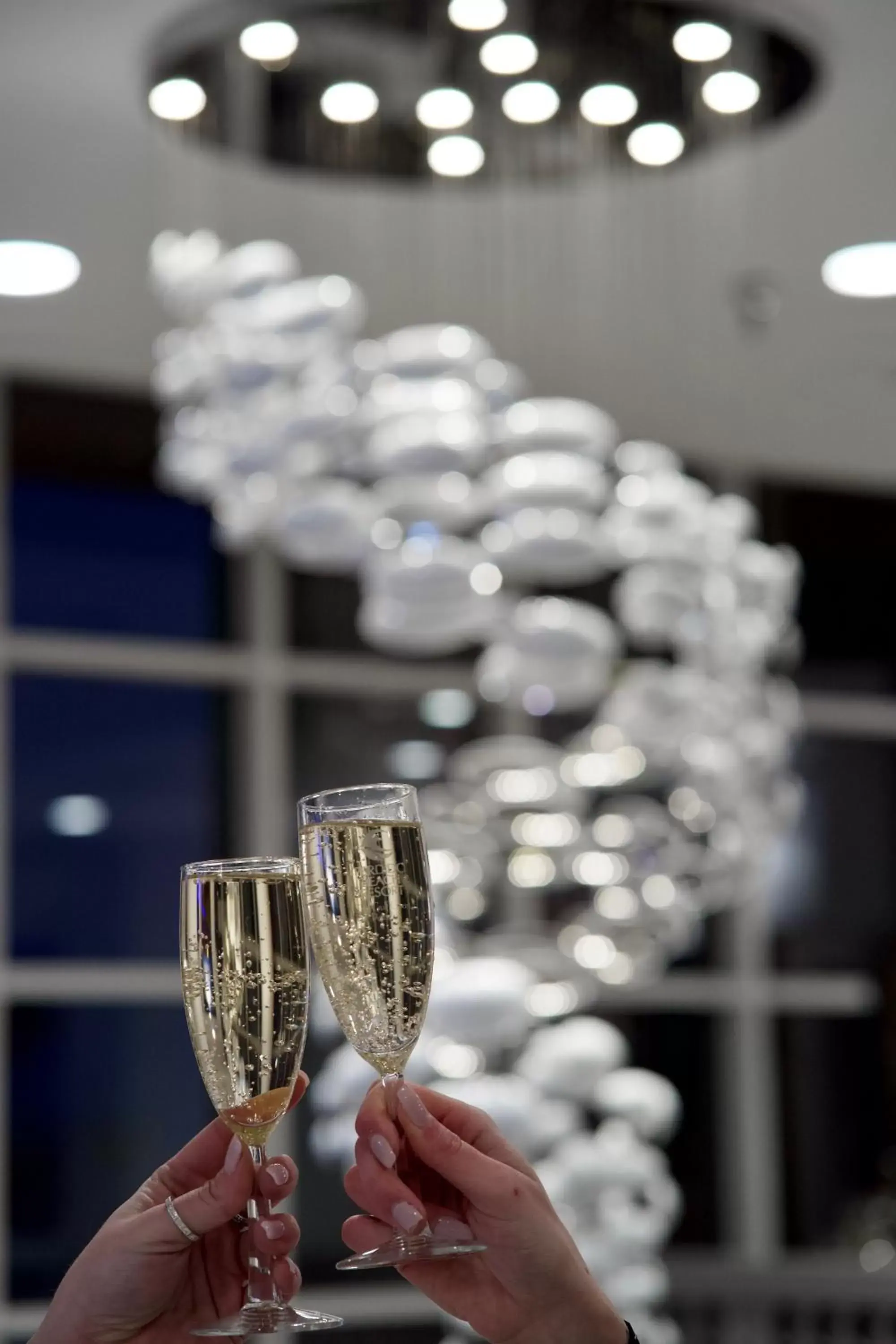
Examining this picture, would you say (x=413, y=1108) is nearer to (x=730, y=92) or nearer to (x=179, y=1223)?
(x=179, y=1223)

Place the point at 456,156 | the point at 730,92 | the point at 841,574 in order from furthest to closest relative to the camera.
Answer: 1. the point at 841,574
2. the point at 456,156
3. the point at 730,92

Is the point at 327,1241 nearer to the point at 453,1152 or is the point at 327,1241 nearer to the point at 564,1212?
the point at 564,1212

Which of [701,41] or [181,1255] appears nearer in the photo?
[181,1255]

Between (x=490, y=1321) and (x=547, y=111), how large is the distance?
10.4 feet

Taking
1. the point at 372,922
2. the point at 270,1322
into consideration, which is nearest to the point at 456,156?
the point at 372,922

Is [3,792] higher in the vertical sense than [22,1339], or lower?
higher

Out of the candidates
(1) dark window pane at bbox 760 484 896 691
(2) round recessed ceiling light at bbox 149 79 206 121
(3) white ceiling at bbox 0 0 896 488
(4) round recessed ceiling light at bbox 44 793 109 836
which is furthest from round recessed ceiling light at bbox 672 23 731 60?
(1) dark window pane at bbox 760 484 896 691

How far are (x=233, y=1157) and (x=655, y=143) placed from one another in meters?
3.51

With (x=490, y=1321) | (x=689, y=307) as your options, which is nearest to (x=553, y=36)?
(x=689, y=307)

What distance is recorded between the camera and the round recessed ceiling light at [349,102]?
3967mm

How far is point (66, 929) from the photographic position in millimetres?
6219

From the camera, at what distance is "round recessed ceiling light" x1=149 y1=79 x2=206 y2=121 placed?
4.11 m

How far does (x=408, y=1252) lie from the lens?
1.12 m

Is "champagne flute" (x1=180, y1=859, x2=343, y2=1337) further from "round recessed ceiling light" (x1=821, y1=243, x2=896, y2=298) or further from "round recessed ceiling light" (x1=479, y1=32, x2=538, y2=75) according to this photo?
"round recessed ceiling light" (x1=821, y1=243, x2=896, y2=298)
